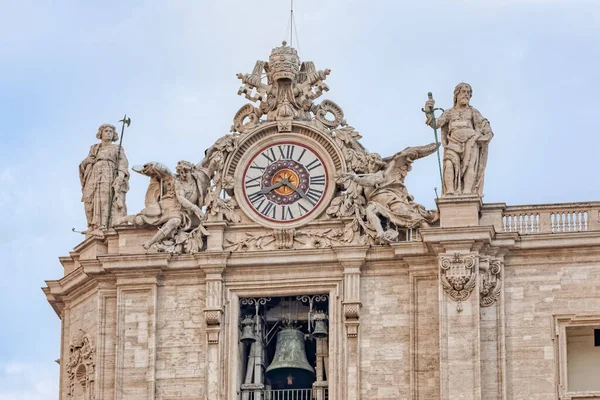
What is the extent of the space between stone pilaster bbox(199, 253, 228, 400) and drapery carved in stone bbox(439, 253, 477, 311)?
3.87 meters

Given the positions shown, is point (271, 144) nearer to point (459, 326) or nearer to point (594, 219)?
point (459, 326)

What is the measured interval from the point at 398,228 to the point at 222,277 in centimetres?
310

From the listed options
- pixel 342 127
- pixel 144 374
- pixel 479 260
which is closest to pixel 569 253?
pixel 479 260

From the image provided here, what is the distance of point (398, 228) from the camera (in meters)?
43.9

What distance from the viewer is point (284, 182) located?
147 ft

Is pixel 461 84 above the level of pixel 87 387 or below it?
above

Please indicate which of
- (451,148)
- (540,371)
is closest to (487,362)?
(540,371)

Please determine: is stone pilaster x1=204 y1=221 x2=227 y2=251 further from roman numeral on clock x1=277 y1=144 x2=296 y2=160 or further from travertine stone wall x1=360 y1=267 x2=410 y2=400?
travertine stone wall x1=360 y1=267 x2=410 y2=400

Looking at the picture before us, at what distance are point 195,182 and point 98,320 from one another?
293 centimetres

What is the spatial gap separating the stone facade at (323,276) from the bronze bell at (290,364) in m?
0.16

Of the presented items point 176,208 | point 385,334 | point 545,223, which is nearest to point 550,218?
point 545,223

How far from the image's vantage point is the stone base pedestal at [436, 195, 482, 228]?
43312mm

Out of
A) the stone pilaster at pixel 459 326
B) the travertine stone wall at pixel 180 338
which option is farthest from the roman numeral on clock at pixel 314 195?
the stone pilaster at pixel 459 326

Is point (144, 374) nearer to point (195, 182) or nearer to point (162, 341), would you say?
point (162, 341)
